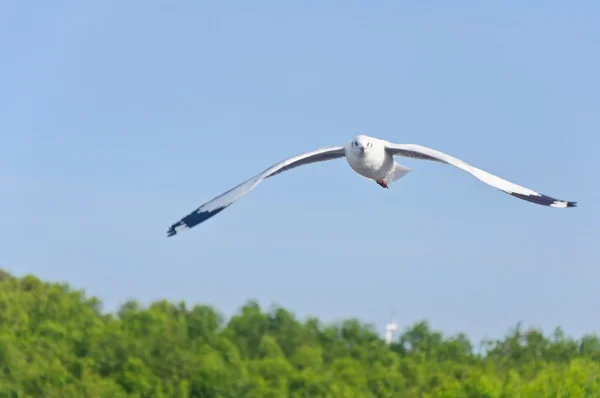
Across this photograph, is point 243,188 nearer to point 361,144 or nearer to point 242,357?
point 361,144

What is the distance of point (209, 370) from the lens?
4709 centimetres

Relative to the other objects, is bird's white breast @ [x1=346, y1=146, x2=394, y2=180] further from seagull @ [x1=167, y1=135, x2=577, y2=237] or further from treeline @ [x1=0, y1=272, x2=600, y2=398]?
treeline @ [x1=0, y1=272, x2=600, y2=398]

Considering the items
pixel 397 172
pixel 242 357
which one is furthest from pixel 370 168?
pixel 242 357

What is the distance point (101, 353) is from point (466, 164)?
33877mm

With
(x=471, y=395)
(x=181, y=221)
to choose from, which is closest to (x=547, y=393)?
(x=471, y=395)

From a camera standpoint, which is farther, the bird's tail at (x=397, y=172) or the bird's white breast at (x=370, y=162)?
the bird's tail at (x=397, y=172)

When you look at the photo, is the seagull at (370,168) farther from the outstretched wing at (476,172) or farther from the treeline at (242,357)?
the treeline at (242,357)

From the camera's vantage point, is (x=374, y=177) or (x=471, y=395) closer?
(x=374, y=177)

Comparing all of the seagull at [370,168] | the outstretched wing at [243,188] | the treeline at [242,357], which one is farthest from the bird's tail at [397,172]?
the treeline at [242,357]

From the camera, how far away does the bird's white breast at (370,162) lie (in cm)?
1770

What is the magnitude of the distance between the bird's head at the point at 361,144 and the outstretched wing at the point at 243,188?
1.72ft

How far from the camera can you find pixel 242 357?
55.2 metres

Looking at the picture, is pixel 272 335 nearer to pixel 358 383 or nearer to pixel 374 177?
pixel 358 383

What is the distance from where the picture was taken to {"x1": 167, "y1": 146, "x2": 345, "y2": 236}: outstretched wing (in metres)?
18.1
